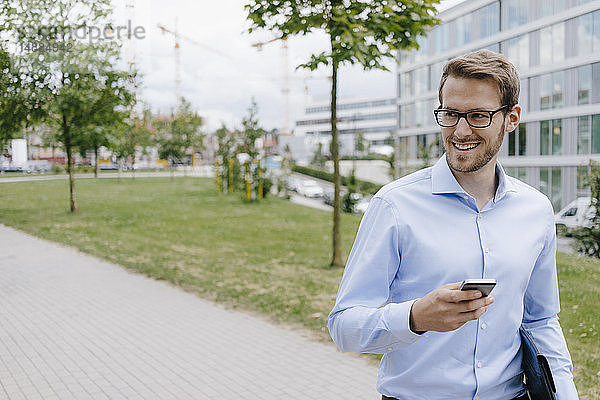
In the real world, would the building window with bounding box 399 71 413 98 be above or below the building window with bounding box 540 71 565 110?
above

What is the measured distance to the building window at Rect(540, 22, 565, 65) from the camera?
23344mm

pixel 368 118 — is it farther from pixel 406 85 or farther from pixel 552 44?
pixel 552 44

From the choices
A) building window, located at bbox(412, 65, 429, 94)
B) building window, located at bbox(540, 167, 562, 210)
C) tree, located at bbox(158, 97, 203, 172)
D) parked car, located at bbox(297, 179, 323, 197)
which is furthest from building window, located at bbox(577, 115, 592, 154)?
parked car, located at bbox(297, 179, 323, 197)

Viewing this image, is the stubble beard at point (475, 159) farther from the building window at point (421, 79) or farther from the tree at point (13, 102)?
the building window at point (421, 79)

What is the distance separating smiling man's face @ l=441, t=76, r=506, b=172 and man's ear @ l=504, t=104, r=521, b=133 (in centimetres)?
3

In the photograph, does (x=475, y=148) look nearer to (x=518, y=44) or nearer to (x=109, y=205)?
(x=109, y=205)

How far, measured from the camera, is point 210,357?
5980mm

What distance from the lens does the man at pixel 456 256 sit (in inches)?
73.1

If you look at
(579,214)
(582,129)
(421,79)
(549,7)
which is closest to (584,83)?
(582,129)

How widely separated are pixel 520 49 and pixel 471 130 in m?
29.1

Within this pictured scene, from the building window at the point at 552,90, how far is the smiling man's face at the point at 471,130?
919 inches

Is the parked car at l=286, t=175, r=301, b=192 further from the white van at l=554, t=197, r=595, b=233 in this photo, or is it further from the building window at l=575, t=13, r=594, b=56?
the white van at l=554, t=197, r=595, b=233

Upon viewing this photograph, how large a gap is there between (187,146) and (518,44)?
2433 centimetres

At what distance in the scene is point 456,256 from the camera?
6.15 feet
